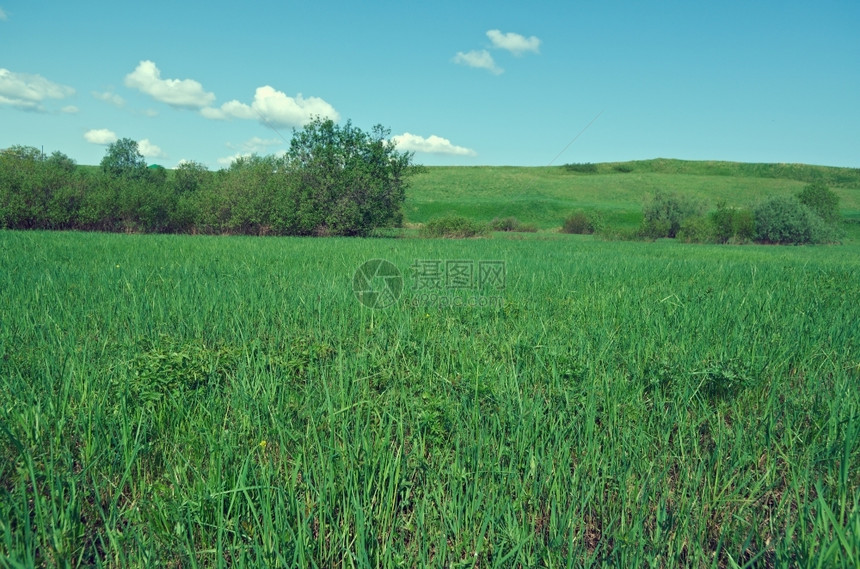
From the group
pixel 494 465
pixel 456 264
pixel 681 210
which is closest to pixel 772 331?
pixel 494 465

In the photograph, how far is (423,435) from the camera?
2430 mm

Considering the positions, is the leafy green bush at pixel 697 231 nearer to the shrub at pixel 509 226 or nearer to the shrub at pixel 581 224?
the shrub at pixel 581 224

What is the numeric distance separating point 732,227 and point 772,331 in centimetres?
3624

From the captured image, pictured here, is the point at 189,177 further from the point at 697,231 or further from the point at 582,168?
the point at 582,168

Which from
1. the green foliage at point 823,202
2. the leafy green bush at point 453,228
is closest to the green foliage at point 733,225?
the green foliage at point 823,202

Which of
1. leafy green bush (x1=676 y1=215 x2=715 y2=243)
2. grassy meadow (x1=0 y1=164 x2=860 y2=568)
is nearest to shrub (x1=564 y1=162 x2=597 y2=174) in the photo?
leafy green bush (x1=676 y1=215 x2=715 y2=243)

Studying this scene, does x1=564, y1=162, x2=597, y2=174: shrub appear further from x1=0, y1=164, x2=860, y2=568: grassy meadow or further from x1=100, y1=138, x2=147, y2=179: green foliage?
x1=0, y1=164, x2=860, y2=568: grassy meadow

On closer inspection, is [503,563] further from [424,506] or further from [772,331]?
[772,331]

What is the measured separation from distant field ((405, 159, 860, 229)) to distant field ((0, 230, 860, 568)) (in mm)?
41756

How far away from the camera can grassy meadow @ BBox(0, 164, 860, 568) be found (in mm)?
1694

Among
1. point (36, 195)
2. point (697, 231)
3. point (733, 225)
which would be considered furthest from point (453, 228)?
point (733, 225)

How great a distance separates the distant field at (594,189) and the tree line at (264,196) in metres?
19.3

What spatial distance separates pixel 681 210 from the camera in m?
38.9

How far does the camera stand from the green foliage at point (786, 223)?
3581 centimetres
